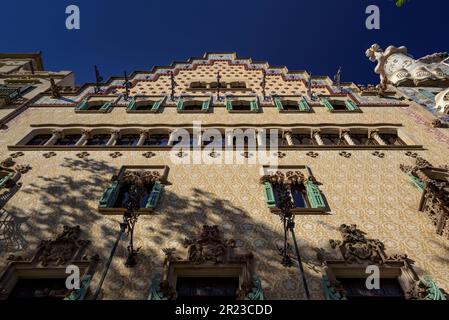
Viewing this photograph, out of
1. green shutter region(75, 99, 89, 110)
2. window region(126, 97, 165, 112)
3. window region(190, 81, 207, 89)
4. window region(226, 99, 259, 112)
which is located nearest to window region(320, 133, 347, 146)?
window region(226, 99, 259, 112)

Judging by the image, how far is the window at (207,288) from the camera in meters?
5.90

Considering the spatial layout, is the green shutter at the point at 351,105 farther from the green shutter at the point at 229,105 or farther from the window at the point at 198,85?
the window at the point at 198,85

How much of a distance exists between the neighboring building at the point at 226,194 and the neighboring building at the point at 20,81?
81 centimetres

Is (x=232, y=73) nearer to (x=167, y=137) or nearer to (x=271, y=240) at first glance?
(x=167, y=137)

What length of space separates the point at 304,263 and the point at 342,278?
0.86 meters

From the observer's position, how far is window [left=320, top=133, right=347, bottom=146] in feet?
36.2

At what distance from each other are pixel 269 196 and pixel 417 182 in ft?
14.6

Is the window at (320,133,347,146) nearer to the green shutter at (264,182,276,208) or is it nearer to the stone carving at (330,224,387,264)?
the green shutter at (264,182,276,208)

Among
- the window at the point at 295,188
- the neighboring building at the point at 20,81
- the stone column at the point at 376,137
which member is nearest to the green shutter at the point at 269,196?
the window at the point at 295,188

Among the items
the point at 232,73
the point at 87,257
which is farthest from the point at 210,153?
the point at 232,73

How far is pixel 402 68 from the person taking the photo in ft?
58.9

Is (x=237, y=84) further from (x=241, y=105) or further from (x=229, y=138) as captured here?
(x=229, y=138)

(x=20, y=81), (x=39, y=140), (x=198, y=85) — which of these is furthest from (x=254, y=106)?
(x=20, y=81)

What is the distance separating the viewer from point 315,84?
16203 millimetres
